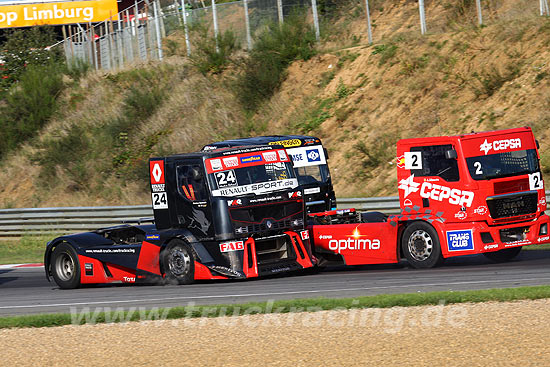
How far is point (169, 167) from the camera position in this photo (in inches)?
542

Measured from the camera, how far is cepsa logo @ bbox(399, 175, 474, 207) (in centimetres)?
1295

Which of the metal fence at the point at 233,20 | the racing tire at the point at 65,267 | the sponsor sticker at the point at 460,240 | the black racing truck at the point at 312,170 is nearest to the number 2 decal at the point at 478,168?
the sponsor sticker at the point at 460,240

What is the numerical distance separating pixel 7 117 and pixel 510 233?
→ 1087 inches

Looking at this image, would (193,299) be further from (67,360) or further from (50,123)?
(50,123)

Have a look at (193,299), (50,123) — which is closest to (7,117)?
(50,123)

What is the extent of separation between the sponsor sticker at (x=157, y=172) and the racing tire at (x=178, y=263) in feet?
3.91

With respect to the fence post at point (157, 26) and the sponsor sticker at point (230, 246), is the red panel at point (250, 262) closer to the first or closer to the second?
the sponsor sticker at point (230, 246)

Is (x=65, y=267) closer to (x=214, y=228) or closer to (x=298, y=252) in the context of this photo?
(x=214, y=228)

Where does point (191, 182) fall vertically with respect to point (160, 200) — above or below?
above

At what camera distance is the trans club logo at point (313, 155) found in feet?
58.7

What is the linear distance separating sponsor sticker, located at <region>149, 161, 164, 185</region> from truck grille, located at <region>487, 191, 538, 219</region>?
543cm

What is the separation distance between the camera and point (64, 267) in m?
14.6

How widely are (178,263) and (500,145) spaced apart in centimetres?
560

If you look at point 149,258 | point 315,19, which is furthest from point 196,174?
point 315,19
